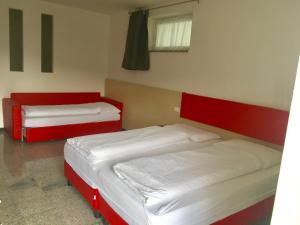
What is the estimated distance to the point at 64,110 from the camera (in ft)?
12.9

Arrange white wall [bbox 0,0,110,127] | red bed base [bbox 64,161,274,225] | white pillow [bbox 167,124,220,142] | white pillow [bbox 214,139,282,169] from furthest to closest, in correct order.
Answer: white wall [bbox 0,0,110,127]
white pillow [bbox 167,124,220,142]
white pillow [bbox 214,139,282,169]
red bed base [bbox 64,161,274,225]

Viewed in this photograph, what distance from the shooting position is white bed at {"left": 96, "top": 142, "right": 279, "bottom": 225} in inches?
57.0

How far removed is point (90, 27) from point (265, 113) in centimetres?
369

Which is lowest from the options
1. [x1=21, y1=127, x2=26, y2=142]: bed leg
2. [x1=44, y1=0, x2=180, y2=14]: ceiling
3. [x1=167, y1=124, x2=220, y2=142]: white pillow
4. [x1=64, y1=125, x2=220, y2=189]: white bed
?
[x1=21, y1=127, x2=26, y2=142]: bed leg

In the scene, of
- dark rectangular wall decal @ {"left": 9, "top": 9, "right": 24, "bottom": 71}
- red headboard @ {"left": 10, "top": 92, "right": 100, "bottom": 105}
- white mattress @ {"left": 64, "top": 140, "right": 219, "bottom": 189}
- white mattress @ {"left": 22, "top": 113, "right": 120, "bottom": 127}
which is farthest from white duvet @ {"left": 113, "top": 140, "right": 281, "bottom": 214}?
dark rectangular wall decal @ {"left": 9, "top": 9, "right": 24, "bottom": 71}

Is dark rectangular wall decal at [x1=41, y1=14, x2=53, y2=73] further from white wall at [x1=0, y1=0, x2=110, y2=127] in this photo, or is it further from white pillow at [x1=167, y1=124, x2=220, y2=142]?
white pillow at [x1=167, y1=124, x2=220, y2=142]

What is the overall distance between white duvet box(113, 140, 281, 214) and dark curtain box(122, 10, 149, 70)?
2.15 meters

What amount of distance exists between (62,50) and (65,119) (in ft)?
4.70

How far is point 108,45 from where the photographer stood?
504 centimetres

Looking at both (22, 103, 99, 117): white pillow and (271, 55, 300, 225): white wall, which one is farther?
(22, 103, 99, 117): white pillow

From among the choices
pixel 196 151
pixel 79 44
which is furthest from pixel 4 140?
pixel 196 151

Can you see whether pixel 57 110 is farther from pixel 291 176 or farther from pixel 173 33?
pixel 291 176

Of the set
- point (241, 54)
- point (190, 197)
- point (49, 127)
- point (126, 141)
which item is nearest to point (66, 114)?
point (49, 127)

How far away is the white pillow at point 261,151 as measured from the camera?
2.11 m
